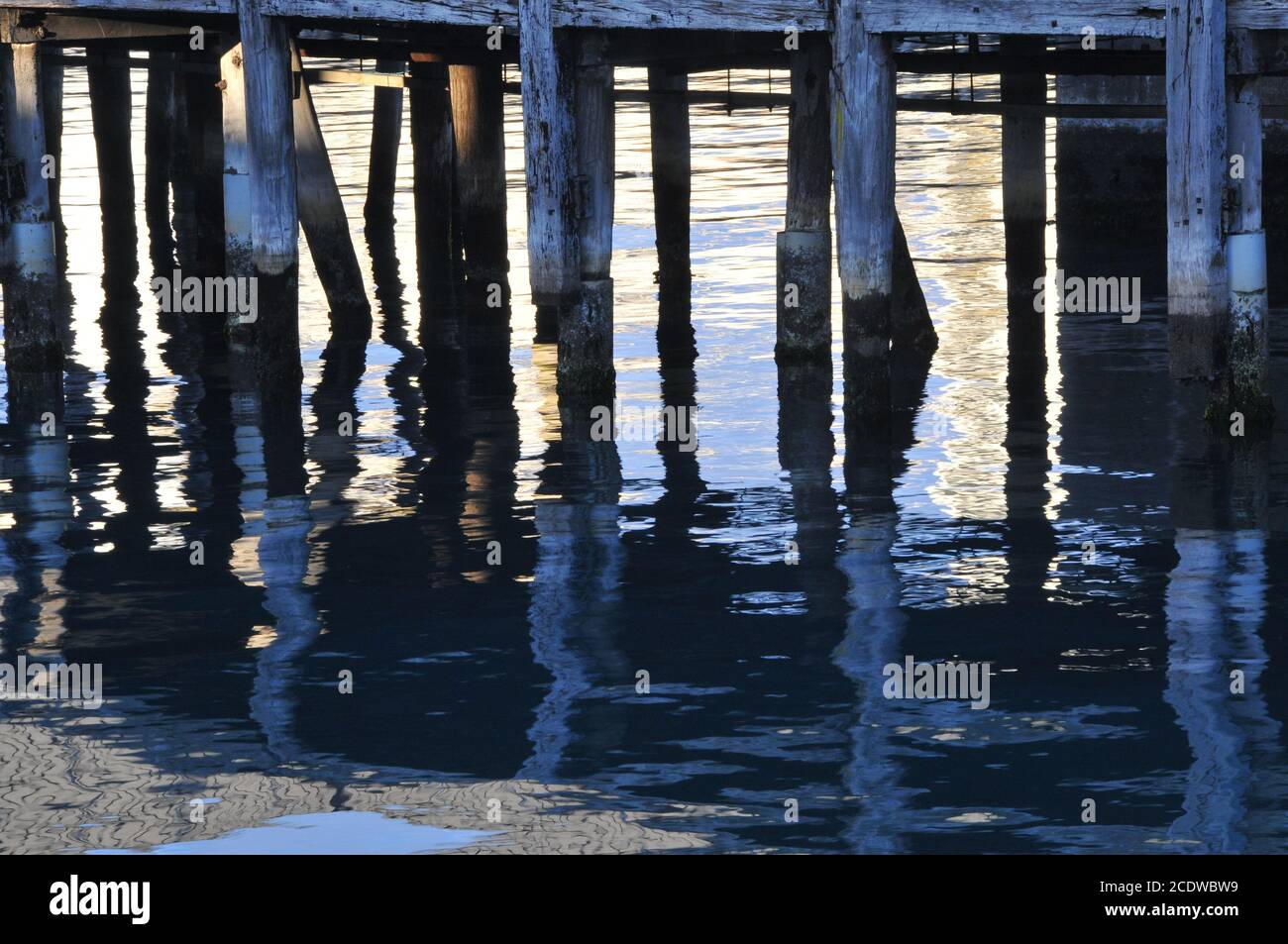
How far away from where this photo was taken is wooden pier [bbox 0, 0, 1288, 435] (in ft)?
38.0

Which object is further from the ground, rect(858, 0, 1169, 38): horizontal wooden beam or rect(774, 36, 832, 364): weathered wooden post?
rect(858, 0, 1169, 38): horizontal wooden beam

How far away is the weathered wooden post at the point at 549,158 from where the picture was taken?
43.0 ft

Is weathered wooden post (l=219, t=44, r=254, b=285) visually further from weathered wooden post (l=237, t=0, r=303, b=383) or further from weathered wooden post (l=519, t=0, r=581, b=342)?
weathered wooden post (l=519, t=0, r=581, b=342)

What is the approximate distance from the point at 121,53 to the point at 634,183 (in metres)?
8.01

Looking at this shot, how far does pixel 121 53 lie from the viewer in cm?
2136

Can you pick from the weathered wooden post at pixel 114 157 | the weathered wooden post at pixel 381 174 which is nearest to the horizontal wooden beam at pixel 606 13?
the weathered wooden post at pixel 114 157

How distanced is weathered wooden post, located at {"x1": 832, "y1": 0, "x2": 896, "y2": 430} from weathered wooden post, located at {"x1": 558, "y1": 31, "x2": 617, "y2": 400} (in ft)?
5.10

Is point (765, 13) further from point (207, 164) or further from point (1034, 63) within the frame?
point (207, 164)

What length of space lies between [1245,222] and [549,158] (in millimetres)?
3977

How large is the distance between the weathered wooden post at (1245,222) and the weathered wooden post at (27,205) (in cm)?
760

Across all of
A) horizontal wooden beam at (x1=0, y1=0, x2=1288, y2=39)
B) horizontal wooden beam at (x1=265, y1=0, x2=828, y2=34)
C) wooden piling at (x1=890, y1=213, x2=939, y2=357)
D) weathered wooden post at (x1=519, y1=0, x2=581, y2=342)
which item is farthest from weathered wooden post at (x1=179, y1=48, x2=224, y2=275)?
weathered wooden post at (x1=519, y1=0, x2=581, y2=342)

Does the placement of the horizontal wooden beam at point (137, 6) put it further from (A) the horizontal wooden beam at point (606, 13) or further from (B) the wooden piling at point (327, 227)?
(B) the wooden piling at point (327, 227)

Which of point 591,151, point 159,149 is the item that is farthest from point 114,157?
point 591,151

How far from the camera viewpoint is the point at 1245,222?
11.6 meters
